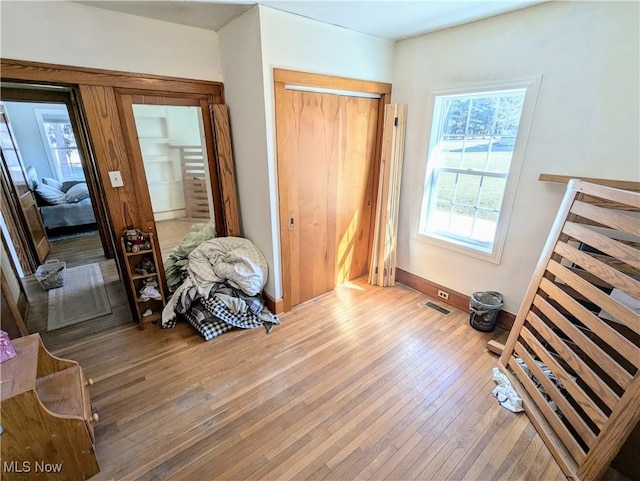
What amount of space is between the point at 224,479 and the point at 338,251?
2102 mm

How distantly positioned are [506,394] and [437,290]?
1219mm

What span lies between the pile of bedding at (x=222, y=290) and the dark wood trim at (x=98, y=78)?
4.37 feet

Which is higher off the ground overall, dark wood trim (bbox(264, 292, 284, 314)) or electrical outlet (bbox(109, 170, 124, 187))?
electrical outlet (bbox(109, 170, 124, 187))

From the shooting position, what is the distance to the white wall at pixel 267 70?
6.92ft

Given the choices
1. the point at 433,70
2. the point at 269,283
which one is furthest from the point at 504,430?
the point at 433,70

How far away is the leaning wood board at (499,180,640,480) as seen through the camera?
4.39 ft

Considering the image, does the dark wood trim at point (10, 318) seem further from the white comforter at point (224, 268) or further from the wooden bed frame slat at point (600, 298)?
the wooden bed frame slat at point (600, 298)

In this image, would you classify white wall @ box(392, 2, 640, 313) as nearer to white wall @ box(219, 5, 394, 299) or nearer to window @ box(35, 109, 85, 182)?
white wall @ box(219, 5, 394, 299)

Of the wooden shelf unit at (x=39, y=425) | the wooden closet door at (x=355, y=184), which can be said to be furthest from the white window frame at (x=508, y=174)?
the wooden shelf unit at (x=39, y=425)

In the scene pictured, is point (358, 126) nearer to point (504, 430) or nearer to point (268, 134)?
point (268, 134)

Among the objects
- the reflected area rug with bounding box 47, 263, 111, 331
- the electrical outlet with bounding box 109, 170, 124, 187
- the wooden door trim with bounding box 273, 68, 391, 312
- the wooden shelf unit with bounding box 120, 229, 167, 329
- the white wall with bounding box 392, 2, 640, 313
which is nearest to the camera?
the white wall with bounding box 392, 2, 640, 313

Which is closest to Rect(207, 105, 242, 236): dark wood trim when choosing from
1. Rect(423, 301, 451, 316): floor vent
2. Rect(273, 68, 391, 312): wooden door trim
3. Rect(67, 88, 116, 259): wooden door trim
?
Rect(273, 68, 391, 312): wooden door trim

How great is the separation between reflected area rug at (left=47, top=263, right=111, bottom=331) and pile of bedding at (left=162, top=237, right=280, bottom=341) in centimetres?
87

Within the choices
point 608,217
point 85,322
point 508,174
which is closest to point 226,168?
point 85,322
